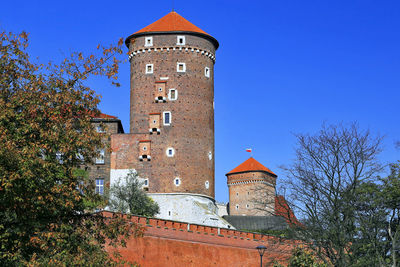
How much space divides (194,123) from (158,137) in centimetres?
303

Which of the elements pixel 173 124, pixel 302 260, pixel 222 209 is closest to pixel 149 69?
pixel 173 124

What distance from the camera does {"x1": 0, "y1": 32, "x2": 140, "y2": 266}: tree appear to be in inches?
570

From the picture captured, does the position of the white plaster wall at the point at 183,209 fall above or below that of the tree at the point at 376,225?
above

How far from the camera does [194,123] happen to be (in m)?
47.5

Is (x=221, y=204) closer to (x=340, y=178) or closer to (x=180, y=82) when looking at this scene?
(x=180, y=82)

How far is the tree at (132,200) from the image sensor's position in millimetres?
43375

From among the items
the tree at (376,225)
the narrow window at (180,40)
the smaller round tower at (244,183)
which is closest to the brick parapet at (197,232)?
the tree at (376,225)

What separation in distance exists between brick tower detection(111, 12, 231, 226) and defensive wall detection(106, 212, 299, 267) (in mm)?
8181

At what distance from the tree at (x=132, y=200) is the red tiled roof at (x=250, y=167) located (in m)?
27.9

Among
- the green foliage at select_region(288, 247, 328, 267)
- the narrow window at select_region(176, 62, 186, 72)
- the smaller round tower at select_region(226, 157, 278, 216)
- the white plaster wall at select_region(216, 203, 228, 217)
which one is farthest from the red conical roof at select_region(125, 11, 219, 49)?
the white plaster wall at select_region(216, 203, 228, 217)

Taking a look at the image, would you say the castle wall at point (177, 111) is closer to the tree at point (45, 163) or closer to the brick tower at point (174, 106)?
the brick tower at point (174, 106)

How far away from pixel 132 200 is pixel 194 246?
29.3 ft

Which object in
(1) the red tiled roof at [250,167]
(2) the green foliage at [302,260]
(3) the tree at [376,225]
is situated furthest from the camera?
(1) the red tiled roof at [250,167]

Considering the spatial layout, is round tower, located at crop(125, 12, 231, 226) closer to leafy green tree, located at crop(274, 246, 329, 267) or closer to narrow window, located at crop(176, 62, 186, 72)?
narrow window, located at crop(176, 62, 186, 72)
